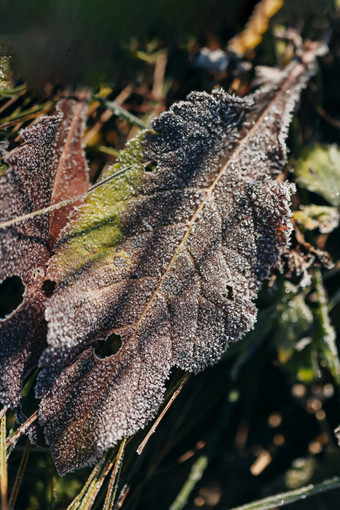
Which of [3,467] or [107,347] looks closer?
[3,467]

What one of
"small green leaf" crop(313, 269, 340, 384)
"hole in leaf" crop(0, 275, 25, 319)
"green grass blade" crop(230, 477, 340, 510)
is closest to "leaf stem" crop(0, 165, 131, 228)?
"hole in leaf" crop(0, 275, 25, 319)

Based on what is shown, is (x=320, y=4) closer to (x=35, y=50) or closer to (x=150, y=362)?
(x=35, y=50)

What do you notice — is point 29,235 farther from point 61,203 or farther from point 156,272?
point 156,272

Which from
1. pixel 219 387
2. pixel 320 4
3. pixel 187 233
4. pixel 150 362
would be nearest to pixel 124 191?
pixel 187 233

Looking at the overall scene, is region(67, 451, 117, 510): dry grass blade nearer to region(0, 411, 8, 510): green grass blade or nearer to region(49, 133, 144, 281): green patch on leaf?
region(0, 411, 8, 510): green grass blade

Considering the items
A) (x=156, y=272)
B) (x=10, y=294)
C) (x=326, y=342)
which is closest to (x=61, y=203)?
(x=156, y=272)

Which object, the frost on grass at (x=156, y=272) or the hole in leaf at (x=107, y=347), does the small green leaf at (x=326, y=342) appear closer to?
the frost on grass at (x=156, y=272)
